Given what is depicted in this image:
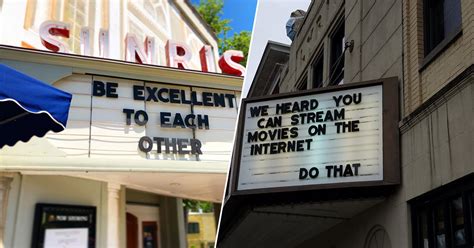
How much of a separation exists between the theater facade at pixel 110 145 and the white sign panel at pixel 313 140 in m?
0.99

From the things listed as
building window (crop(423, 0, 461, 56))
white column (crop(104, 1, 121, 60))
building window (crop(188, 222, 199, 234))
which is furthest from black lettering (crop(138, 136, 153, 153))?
building window (crop(188, 222, 199, 234))

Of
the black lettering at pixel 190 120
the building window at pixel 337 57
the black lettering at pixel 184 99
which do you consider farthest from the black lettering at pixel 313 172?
the building window at pixel 337 57

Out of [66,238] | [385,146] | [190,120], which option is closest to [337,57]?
[190,120]

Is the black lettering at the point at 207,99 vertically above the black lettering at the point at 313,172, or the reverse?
the black lettering at the point at 207,99

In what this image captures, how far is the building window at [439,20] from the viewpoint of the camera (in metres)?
7.71

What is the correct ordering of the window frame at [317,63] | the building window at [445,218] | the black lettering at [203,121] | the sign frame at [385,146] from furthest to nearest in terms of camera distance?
the window frame at [317,63] < the black lettering at [203,121] < the sign frame at [385,146] < the building window at [445,218]

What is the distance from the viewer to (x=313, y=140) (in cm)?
925

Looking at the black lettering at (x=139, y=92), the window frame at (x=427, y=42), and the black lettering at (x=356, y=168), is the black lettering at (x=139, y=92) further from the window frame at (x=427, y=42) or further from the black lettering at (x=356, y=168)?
the window frame at (x=427, y=42)

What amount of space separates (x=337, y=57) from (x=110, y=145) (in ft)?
21.1

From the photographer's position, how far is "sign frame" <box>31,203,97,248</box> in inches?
347

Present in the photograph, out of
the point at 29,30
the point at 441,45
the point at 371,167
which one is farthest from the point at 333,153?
the point at 29,30

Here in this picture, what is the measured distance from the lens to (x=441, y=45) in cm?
757

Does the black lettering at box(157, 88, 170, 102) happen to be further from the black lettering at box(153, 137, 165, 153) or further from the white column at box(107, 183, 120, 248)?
the white column at box(107, 183, 120, 248)

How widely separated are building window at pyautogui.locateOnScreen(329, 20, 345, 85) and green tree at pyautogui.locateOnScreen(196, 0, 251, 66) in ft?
25.3
